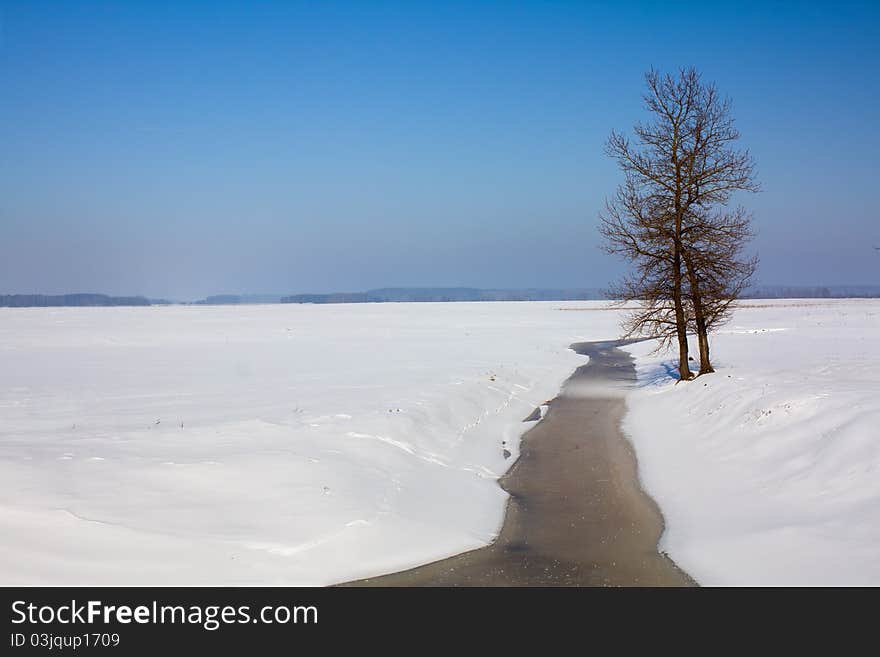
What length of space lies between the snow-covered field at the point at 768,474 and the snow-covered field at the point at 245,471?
3642 millimetres

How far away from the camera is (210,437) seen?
14.6 m

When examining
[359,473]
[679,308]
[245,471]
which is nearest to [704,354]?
[679,308]

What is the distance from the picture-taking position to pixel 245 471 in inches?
484

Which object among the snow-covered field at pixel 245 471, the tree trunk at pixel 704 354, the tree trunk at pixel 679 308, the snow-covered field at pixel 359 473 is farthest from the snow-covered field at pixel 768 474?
the snow-covered field at pixel 245 471

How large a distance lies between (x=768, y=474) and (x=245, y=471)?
10.0m

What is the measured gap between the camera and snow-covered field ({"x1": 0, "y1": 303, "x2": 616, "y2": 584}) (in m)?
9.33

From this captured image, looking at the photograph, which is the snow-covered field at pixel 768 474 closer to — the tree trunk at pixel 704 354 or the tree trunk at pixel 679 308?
the tree trunk at pixel 679 308

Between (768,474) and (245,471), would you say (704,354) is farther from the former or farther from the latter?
(245,471)

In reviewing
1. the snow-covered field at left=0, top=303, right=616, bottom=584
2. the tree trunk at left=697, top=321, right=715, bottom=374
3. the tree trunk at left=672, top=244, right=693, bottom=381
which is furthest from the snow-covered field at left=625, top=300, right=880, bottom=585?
the snow-covered field at left=0, top=303, right=616, bottom=584

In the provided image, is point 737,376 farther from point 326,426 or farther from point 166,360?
point 166,360

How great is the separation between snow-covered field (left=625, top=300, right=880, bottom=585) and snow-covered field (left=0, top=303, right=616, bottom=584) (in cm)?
364

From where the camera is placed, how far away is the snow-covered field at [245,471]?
9.33m
